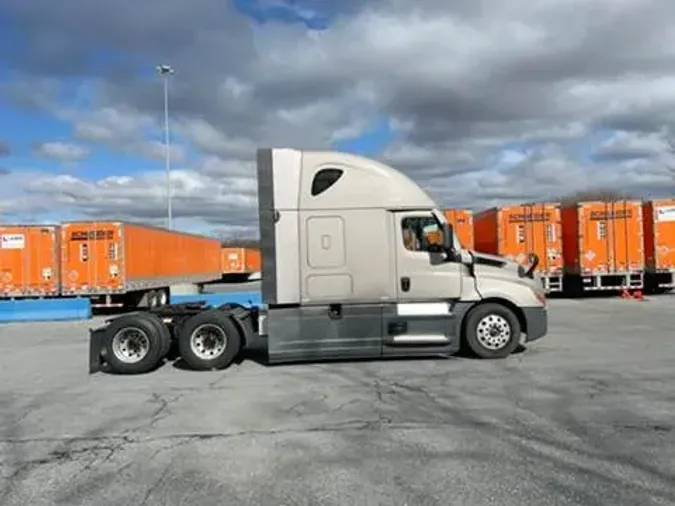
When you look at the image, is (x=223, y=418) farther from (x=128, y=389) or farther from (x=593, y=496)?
(x=593, y=496)

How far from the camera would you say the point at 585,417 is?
→ 316 inches

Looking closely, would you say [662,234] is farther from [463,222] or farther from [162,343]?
[162,343]

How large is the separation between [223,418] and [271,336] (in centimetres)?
388

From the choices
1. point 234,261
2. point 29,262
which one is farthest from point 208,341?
point 234,261

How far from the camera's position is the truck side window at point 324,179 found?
1242 cm

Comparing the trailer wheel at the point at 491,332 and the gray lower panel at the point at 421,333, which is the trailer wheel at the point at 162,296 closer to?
the gray lower panel at the point at 421,333

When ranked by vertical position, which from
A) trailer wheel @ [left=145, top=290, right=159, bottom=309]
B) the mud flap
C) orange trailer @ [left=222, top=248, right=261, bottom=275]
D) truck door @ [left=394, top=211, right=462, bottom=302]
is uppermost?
orange trailer @ [left=222, top=248, right=261, bottom=275]

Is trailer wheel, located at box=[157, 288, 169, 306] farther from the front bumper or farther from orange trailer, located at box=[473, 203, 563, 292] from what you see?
the front bumper

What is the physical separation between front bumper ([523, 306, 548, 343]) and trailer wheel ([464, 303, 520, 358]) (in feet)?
0.67

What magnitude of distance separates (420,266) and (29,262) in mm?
18934

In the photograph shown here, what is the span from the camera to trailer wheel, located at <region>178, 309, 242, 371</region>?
12508mm

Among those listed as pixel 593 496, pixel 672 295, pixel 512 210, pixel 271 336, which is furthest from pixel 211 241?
pixel 593 496

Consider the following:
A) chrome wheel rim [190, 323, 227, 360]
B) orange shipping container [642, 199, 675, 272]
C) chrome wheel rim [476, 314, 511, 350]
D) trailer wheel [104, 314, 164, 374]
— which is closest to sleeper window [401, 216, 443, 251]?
chrome wheel rim [476, 314, 511, 350]

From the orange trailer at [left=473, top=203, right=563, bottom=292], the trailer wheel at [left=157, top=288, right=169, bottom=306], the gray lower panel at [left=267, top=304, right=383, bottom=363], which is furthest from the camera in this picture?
the trailer wheel at [left=157, top=288, right=169, bottom=306]
